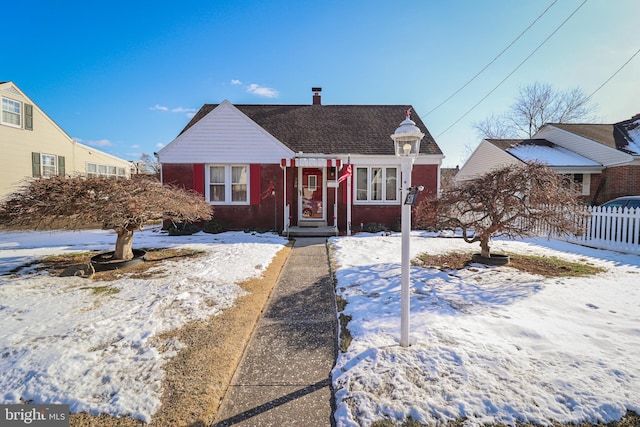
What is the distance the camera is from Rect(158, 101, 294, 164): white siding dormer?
37.8 feet

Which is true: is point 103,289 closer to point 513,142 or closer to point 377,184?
point 377,184

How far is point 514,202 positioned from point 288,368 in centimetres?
580

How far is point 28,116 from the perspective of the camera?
16.2 metres

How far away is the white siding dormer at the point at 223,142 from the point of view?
1152 centimetres

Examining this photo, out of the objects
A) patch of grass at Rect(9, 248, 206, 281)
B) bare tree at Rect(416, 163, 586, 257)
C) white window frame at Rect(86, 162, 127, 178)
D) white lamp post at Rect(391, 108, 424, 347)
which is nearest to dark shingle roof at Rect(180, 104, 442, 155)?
bare tree at Rect(416, 163, 586, 257)

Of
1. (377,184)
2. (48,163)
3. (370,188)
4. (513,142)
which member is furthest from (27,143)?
(513,142)

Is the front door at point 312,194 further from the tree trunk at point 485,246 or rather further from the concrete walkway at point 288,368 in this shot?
the concrete walkway at point 288,368

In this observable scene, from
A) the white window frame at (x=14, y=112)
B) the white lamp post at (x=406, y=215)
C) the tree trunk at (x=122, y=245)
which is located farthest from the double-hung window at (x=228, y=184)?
the white window frame at (x=14, y=112)

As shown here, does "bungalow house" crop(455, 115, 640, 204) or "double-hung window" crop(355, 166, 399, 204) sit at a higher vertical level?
"bungalow house" crop(455, 115, 640, 204)

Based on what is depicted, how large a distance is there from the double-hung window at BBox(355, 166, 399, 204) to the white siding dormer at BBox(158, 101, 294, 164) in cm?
347

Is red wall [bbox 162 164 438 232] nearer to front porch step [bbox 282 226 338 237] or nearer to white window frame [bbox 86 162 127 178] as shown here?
front porch step [bbox 282 226 338 237]

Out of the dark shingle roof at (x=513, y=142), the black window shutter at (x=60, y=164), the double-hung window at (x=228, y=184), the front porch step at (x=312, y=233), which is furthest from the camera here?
the black window shutter at (x=60, y=164)

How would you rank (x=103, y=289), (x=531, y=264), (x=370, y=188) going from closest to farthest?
1. (x=103, y=289)
2. (x=531, y=264)
3. (x=370, y=188)

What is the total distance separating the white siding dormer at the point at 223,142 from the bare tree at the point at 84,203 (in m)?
5.11
